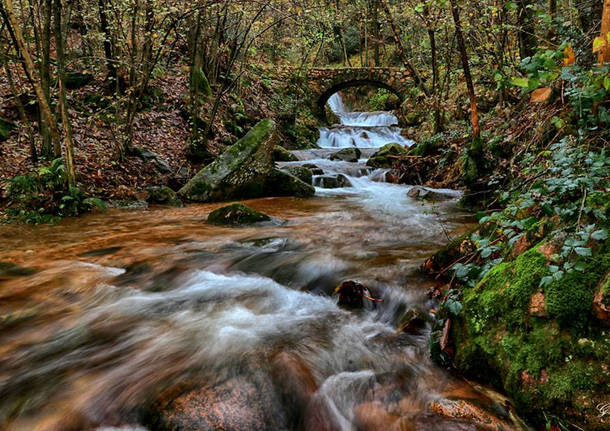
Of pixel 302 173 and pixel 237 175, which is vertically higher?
pixel 237 175

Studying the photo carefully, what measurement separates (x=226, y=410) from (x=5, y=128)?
942 centimetres

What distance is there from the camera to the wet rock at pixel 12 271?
396 cm

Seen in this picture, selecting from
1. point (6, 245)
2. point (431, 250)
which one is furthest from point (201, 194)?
point (431, 250)

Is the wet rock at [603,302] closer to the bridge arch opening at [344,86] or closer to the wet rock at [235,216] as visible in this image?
the wet rock at [235,216]

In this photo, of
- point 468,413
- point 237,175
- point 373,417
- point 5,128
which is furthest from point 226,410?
point 5,128

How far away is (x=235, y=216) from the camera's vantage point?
6.36 meters

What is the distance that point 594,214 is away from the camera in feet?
6.64

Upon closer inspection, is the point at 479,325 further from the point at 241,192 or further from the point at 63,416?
the point at 241,192

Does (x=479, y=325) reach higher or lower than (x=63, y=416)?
A: higher

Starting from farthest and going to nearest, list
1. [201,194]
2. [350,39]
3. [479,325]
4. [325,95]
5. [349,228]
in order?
[350,39], [325,95], [201,194], [349,228], [479,325]

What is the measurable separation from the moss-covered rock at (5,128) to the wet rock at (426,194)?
30.5ft

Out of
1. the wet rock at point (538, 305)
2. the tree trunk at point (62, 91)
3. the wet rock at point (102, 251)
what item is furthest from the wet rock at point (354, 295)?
the tree trunk at point (62, 91)

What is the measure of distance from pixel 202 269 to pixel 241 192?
188 inches

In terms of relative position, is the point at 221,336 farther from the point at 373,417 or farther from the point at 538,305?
the point at 538,305
